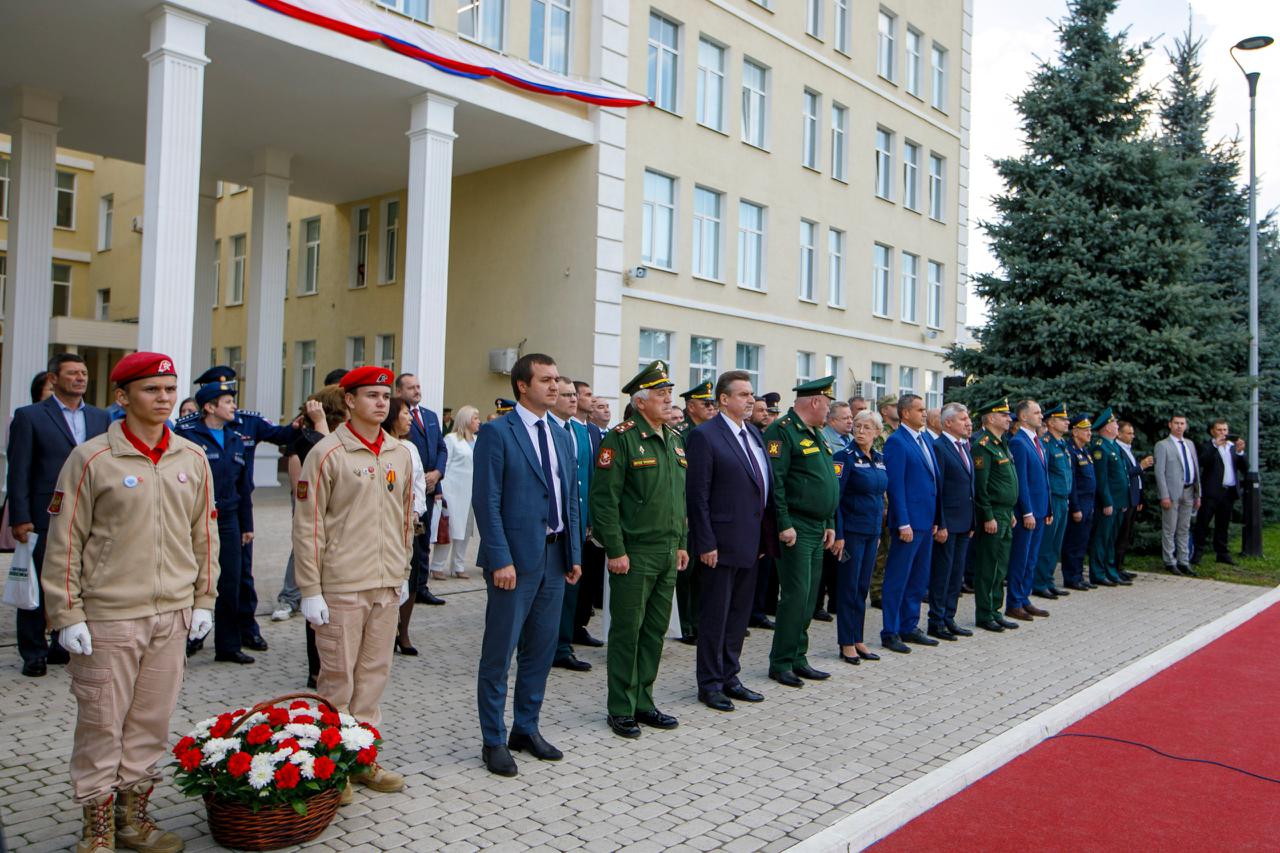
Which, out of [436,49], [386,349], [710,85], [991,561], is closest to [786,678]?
[991,561]

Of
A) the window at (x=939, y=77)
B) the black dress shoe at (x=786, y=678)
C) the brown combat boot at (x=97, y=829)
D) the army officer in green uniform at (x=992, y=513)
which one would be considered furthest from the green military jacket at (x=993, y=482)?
the window at (x=939, y=77)

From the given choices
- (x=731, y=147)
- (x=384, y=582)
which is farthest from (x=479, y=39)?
(x=384, y=582)

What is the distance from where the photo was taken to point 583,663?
7.85 meters

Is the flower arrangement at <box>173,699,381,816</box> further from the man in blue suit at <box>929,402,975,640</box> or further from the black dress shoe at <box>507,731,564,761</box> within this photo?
the man in blue suit at <box>929,402,975,640</box>

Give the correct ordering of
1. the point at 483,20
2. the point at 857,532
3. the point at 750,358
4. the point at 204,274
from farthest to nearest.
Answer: the point at 750,358 < the point at 204,274 < the point at 483,20 < the point at 857,532

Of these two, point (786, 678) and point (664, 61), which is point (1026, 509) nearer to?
point (786, 678)

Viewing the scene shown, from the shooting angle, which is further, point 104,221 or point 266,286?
point 104,221

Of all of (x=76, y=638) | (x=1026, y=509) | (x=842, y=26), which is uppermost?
(x=842, y=26)

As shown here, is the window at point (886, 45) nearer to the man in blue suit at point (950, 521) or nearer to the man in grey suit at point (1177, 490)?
the man in grey suit at point (1177, 490)

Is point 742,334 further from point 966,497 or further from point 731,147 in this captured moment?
point 966,497

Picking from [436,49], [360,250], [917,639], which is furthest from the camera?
[360,250]

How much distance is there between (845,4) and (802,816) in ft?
83.2

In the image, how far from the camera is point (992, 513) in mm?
9719

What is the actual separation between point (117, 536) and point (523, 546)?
2001 millimetres
